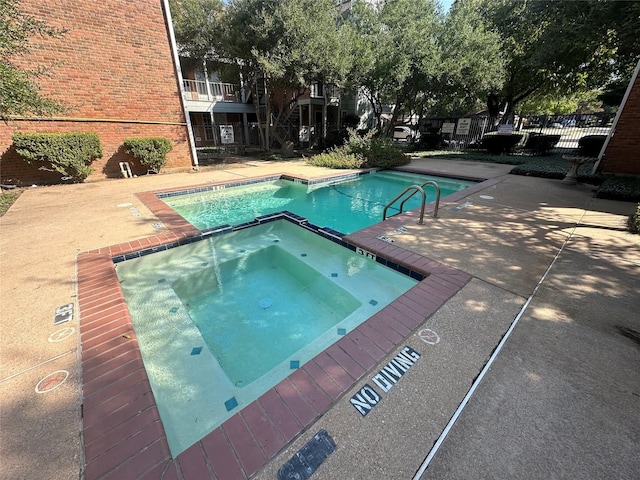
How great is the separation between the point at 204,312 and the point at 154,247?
4.85 feet

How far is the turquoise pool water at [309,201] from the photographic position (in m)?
6.35

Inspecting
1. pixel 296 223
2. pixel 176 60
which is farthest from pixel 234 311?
pixel 176 60

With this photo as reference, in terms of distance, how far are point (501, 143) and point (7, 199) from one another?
18.1 m

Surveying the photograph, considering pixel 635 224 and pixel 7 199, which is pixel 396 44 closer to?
pixel 635 224

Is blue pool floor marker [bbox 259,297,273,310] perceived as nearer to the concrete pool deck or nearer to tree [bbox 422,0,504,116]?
the concrete pool deck

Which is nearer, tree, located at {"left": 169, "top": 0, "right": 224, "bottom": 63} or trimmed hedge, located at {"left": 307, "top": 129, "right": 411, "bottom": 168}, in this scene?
trimmed hedge, located at {"left": 307, "top": 129, "right": 411, "bottom": 168}

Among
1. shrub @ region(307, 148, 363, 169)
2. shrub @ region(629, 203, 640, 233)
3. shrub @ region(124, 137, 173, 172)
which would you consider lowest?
shrub @ region(629, 203, 640, 233)

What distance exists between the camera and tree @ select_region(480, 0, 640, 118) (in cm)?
787

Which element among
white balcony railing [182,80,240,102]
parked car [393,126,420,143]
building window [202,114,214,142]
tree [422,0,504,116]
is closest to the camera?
tree [422,0,504,116]

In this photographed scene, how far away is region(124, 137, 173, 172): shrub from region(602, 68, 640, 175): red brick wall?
13.3 metres

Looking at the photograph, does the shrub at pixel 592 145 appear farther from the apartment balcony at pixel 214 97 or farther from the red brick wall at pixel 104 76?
the apartment balcony at pixel 214 97

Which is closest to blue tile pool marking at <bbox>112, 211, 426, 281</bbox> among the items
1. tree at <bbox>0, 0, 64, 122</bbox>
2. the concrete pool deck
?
the concrete pool deck

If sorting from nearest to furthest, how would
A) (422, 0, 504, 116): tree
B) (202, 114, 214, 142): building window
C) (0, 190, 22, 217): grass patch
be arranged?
(0, 190, 22, 217): grass patch, (422, 0, 504, 116): tree, (202, 114, 214, 142): building window

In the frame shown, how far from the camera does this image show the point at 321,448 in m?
1.46
